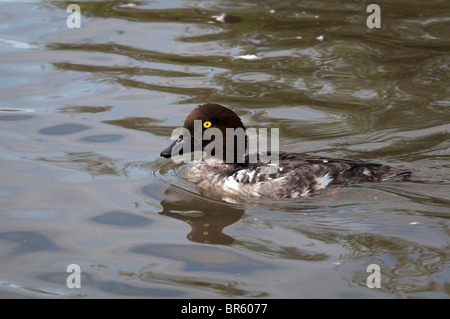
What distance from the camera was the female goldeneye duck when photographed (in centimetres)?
823

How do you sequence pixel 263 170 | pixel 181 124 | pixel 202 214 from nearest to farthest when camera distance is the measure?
pixel 202 214 → pixel 263 170 → pixel 181 124

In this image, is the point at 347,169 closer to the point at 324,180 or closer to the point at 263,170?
the point at 324,180

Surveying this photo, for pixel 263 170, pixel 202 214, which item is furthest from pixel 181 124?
pixel 202 214

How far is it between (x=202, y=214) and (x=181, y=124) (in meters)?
2.61

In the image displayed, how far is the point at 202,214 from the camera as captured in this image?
25.8 feet

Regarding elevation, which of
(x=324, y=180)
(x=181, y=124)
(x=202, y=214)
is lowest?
(x=202, y=214)

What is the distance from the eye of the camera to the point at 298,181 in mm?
8227

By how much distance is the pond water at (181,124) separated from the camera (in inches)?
258

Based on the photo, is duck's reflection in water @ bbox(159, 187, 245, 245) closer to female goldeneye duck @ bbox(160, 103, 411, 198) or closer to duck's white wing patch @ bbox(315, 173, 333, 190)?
female goldeneye duck @ bbox(160, 103, 411, 198)

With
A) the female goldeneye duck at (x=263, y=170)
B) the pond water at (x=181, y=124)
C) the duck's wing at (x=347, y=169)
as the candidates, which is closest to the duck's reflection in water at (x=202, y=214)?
the pond water at (x=181, y=124)

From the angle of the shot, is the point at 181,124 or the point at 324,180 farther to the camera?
the point at 181,124

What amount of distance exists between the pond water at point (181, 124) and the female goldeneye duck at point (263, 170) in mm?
188

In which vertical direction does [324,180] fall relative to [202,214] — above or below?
above

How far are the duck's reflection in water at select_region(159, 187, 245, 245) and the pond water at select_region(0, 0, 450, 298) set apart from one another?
2 cm
